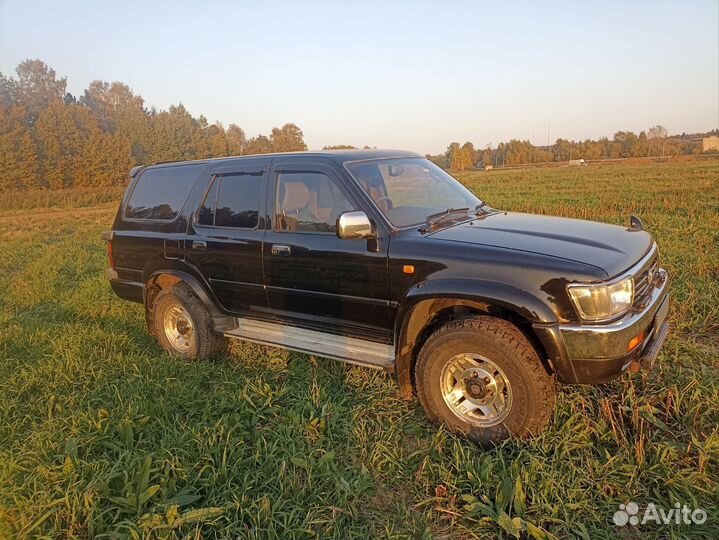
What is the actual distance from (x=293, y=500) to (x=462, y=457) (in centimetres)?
105

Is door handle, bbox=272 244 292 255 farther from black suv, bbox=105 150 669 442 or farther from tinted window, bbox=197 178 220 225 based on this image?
tinted window, bbox=197 178 220 225

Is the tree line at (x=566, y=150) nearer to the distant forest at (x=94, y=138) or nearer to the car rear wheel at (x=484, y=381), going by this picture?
the distant forest at (x=94, y=138)

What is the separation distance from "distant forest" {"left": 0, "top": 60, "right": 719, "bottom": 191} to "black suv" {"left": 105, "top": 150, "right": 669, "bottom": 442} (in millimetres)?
16332

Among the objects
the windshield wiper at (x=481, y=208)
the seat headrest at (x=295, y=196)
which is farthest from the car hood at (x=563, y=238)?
the seat headrest at (x=295, y=196)

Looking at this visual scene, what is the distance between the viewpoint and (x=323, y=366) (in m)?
4.53

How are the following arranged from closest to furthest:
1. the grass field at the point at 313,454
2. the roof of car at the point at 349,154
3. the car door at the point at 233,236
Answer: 1. the grass field at the point at 313,454
2. the roof of car at the point at 349,154
3. the car door at the point at 233,236

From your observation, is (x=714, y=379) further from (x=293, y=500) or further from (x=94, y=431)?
(x=94, y=431)

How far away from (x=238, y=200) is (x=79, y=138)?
157 ft

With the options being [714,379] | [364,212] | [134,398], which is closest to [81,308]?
[134,398]

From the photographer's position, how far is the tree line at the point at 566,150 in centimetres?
8825

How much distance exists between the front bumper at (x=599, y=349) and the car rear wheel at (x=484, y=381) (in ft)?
0.58

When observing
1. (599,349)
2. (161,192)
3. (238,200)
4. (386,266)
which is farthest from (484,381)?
(161,192)

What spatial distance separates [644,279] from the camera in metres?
3.22

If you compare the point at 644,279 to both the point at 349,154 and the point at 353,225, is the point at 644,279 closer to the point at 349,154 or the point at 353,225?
the point at 353,225
